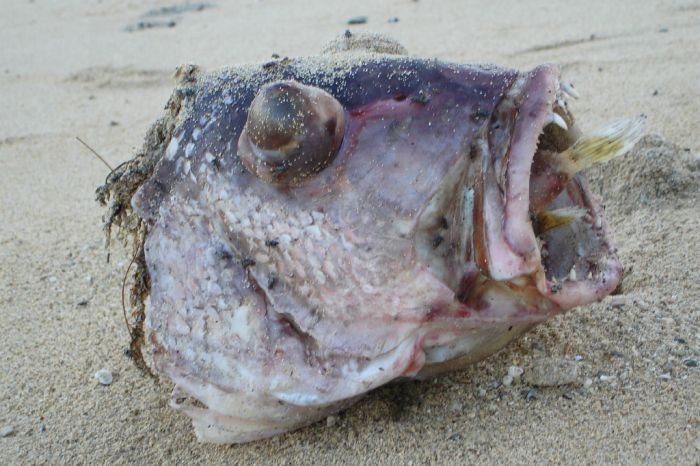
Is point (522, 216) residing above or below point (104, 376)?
above

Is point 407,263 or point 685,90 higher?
point 407,263

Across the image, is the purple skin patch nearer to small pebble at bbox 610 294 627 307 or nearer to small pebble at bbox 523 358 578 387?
small pebble at bbox 523 358 578 387

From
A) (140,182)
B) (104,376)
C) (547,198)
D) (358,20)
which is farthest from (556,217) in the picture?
(358,20)

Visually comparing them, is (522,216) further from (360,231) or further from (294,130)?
(294,130)

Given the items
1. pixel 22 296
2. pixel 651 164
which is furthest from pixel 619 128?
pixel 22 296

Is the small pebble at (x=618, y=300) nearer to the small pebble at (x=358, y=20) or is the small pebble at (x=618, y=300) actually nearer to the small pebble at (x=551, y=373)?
the small pebble at (x=551, y=373)

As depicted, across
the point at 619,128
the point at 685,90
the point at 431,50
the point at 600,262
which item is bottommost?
the point at 431,50

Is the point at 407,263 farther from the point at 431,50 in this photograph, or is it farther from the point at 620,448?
the point at 431,50
